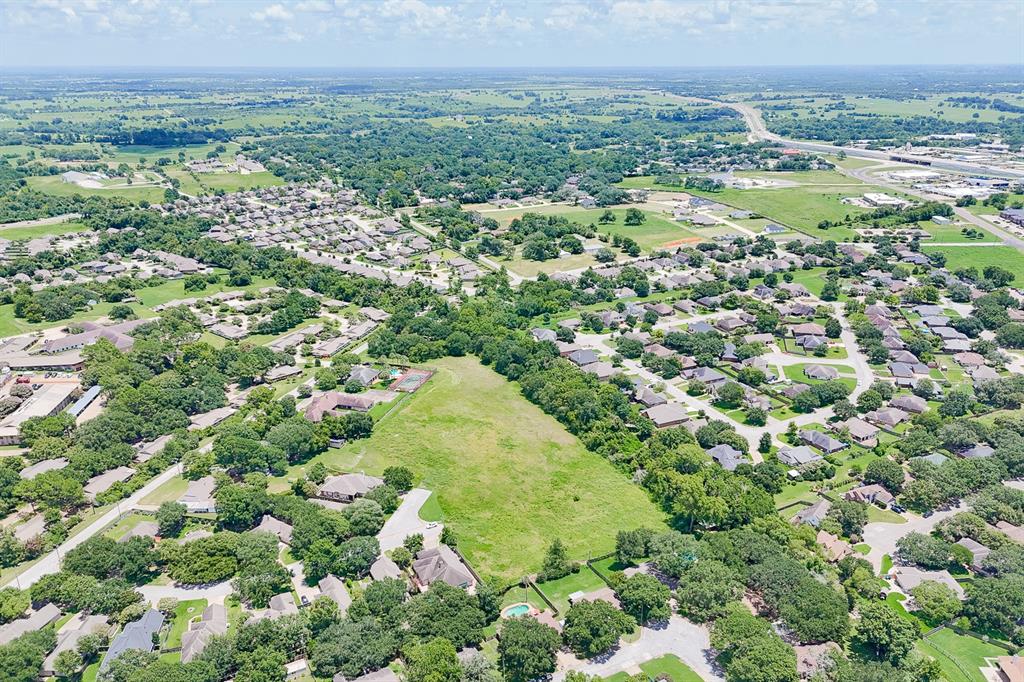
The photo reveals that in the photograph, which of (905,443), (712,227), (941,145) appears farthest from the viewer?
(941,145)

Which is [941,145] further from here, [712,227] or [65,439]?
[65,439]

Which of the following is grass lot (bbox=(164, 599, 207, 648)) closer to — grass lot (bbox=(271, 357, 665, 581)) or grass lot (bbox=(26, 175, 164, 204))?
grass lot (bbox=(271, 357, 665, 581))

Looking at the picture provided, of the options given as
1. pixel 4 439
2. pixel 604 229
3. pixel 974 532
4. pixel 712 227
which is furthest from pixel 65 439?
pixel 712 227

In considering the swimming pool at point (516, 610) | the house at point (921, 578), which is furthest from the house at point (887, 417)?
the swimming pool at point (516, 610)

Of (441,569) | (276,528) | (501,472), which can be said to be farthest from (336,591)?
(501,472)

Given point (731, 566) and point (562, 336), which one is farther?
point (562, 336)

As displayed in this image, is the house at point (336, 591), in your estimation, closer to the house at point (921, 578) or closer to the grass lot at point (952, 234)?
the house at point (921, 578)

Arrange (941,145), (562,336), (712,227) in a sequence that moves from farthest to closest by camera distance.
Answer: (941,145) < (712,227) < (562,336)
